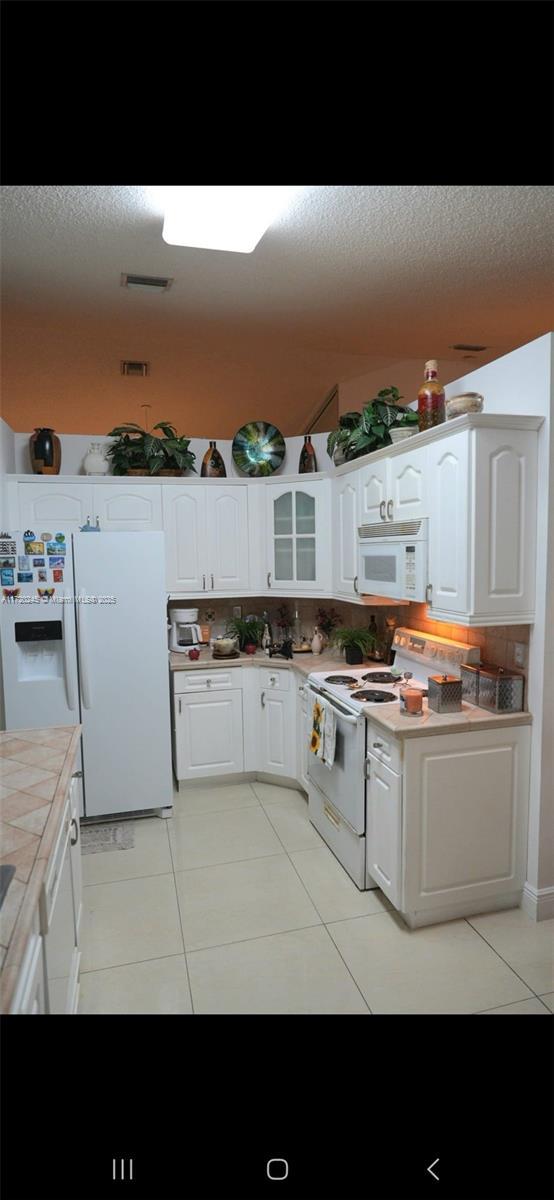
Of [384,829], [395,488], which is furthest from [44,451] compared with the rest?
[384,829]

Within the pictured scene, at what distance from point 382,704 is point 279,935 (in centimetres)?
104

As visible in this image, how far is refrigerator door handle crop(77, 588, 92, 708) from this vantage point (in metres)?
3.22

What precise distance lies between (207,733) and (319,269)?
2703 mm

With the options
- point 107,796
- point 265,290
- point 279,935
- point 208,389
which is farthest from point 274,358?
point 279,935

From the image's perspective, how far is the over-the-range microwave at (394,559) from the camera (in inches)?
101

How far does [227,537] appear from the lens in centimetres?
395

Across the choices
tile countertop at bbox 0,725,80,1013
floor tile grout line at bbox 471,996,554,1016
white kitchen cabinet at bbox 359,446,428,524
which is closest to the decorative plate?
white kitchen cabinet at bbox 359,446,428,524

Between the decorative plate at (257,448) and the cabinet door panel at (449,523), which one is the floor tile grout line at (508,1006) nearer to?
the cabinet door panel at (449,523)

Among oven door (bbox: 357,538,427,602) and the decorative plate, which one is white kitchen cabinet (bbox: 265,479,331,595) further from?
oven door (bbox: 357,538,427,602)

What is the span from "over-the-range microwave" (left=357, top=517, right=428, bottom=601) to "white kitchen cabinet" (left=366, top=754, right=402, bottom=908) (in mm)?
794

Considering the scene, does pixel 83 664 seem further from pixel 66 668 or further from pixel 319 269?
pixel 319 269

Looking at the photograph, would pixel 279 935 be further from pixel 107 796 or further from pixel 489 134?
pixel 489 134
